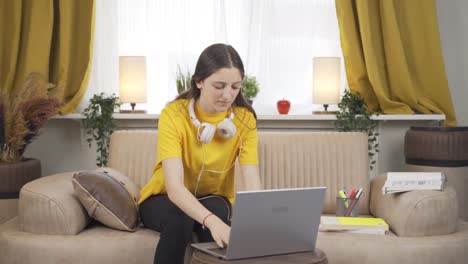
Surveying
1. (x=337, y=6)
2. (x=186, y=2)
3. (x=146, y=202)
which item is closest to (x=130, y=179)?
(x=146, y=202)

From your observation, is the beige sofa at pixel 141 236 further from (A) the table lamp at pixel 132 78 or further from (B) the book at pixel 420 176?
(A) the table lamp at pixel 132 78

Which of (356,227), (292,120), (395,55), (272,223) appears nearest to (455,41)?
(395,55)

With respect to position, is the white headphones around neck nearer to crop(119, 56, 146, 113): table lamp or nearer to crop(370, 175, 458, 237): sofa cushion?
crop(370, 175, 458, 237): sofa cushion

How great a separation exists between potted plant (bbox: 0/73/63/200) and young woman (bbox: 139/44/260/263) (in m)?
1.14

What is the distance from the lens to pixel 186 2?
13.3ft

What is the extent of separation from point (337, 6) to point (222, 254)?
8.14 ft

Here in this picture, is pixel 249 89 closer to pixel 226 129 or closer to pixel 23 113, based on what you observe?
pixel 23 113

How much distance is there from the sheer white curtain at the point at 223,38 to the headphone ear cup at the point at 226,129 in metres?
1.70

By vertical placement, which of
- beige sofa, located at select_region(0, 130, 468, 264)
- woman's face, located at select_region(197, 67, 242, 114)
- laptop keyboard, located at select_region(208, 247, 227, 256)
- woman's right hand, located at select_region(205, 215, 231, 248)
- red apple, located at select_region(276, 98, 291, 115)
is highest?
woman's face, located at select_region(197, 67, 242, 114)

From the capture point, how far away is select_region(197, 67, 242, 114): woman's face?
2.26 metres

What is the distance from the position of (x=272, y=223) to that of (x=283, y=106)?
2123mm

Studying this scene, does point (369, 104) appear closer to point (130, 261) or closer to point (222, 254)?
point (130, 261)

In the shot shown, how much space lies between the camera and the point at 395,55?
387 cm

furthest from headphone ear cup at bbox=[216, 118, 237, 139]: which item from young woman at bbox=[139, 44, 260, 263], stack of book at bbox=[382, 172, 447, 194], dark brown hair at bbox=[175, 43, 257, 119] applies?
stack of book at bbox=[382, 172, 447, 194]
